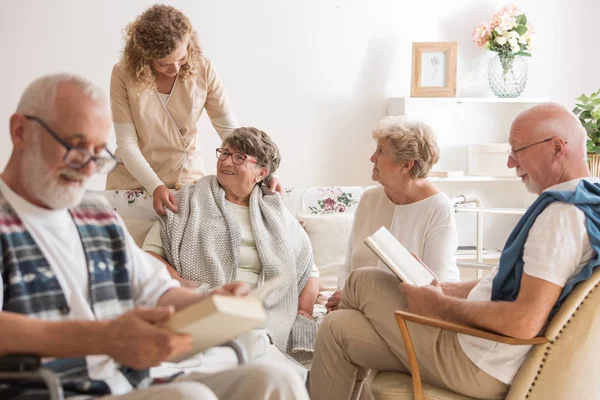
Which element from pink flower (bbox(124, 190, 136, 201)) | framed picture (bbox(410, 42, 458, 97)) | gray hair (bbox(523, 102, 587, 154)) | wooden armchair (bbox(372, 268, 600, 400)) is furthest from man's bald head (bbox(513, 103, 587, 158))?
framed picture (bbox(410, 42, 458, 97))

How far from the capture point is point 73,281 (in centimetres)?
166

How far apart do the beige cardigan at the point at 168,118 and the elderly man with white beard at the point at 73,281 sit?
1450 millimetres

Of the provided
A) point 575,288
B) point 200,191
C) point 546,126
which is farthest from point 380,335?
point 200,191

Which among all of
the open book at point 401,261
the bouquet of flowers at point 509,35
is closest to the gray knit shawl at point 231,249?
the open book at point 401,261

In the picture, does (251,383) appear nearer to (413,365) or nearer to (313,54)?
(413,365)

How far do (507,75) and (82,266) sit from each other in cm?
358

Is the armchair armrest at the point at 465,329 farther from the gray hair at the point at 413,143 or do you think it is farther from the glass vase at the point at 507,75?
the glass vase at the point at 507,75

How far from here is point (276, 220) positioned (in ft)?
9.98

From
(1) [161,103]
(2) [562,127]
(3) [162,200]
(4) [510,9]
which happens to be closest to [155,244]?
(3) [162,200]

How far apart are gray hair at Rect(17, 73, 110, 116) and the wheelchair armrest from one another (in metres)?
0.48

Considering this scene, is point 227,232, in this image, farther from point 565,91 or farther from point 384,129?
point 565,91

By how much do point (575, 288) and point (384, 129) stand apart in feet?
3.46

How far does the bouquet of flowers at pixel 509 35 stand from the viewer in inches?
182

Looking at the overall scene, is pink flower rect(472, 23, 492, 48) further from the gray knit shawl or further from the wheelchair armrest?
the wheelchair armrest
